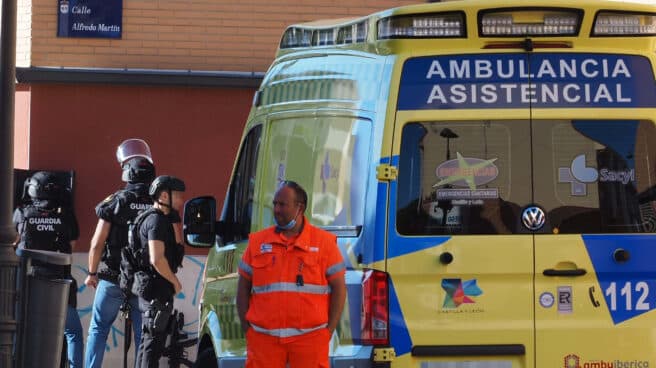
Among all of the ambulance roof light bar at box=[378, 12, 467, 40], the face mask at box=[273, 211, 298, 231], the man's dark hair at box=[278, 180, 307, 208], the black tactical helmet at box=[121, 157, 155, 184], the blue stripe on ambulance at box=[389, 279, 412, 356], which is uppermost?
the ambulance roof light bar at box=[378, 12, 467, 40]

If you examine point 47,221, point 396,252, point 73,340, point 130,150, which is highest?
point 130,150

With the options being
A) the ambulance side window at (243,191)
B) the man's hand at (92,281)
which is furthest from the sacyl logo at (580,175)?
the man's hand at (92,281)

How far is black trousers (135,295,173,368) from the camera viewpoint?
1120cm

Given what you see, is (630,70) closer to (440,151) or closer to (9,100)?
(440,151)

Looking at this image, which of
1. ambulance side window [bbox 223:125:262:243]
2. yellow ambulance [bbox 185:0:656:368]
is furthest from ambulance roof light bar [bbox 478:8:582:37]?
ambulance side window [bbox 223:125:262:243]

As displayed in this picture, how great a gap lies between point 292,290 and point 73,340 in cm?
540

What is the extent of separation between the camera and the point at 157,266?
36.6 ft

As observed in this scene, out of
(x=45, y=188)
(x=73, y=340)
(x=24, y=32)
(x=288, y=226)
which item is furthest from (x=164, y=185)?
(x=24, y=32)

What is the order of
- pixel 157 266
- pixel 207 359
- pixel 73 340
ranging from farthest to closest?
pixel 73 340
pixel 157 266
pixel 207 359

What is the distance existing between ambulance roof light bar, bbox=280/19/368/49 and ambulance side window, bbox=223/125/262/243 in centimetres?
54

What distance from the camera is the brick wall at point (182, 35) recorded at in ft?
48.8

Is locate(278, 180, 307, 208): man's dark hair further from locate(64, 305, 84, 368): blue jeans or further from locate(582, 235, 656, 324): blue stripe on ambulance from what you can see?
locate(64, 305, 84, 368): blue jeans

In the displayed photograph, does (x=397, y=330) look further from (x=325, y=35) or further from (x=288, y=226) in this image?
(x=325, y=35)

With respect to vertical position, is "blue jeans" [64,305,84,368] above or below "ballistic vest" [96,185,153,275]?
Answer: below
